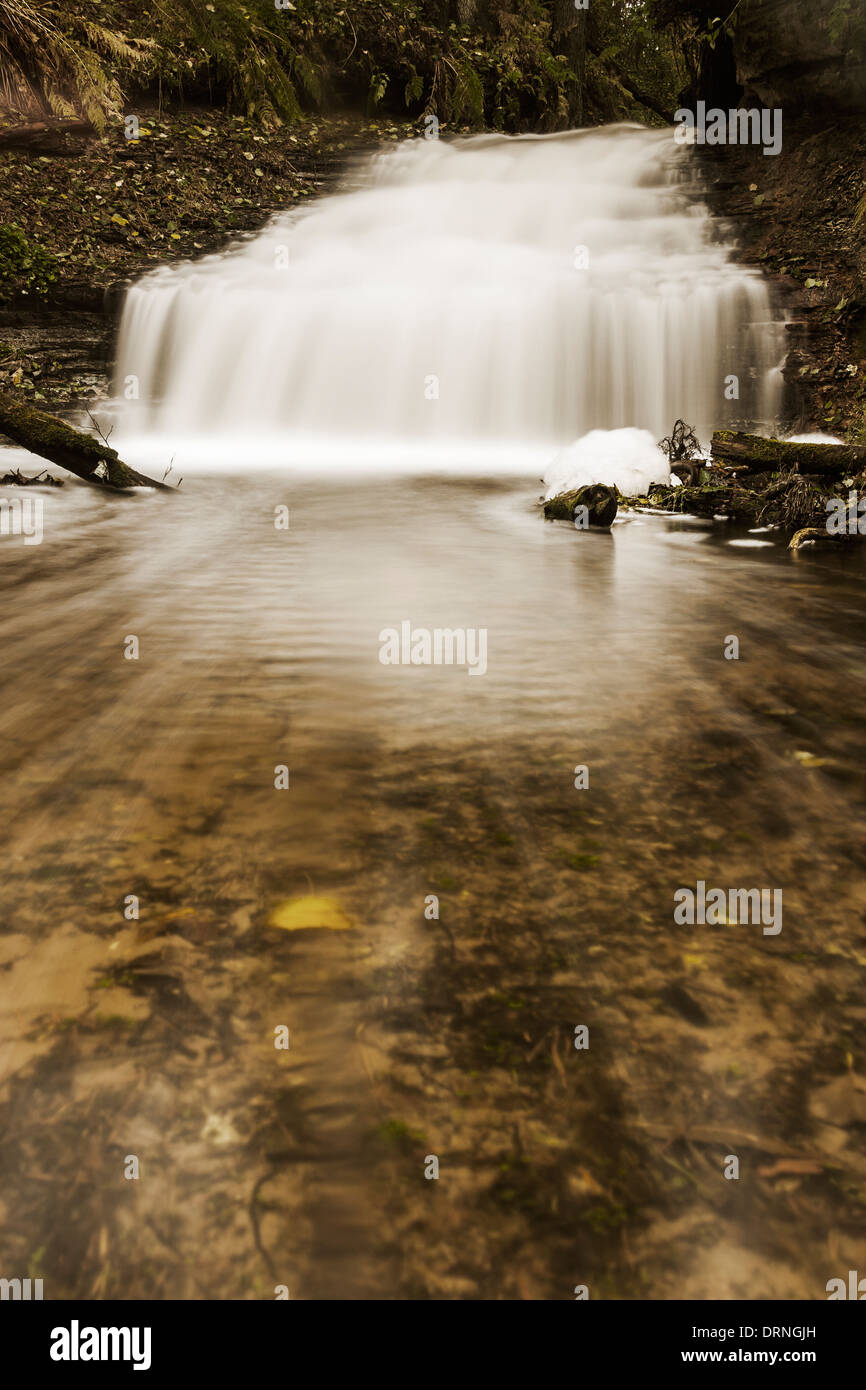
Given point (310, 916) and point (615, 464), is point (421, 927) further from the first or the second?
point (615, 464)

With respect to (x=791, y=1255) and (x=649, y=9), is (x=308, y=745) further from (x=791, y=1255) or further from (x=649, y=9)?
(x=649, y=9)

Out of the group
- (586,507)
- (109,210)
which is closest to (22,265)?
(109,210)

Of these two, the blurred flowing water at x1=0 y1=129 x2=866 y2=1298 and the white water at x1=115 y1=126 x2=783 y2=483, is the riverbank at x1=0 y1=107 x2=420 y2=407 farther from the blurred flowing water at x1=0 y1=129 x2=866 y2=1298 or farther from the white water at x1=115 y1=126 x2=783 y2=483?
the blurred flowing water at x1=0 y1=129 x2=866 y2=1298

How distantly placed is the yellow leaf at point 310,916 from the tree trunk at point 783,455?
6.47 meters

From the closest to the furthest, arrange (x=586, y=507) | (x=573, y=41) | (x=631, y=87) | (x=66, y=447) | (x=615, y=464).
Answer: (x=586, y=507)
(x=66, y=447)
(x=615, y=464)
(x=573, y=41)
(x=631, y=87)

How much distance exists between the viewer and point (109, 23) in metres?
15.6

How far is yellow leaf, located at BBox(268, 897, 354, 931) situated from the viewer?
6.26 feet

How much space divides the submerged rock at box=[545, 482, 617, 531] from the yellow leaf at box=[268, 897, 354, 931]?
17.7ft

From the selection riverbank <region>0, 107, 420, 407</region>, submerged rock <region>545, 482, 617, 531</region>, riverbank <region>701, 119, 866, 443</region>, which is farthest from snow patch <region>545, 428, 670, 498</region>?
riverbank <region>0, 107, 420, 407</region>

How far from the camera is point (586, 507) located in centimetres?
700

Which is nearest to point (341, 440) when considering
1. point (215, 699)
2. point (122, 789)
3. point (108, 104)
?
point (108, 104)

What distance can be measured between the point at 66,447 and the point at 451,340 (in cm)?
564

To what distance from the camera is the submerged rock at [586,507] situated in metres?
6.95

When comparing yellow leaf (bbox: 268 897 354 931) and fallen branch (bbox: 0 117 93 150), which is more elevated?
A: fallen branch (bbox: 0 117 93 150)
